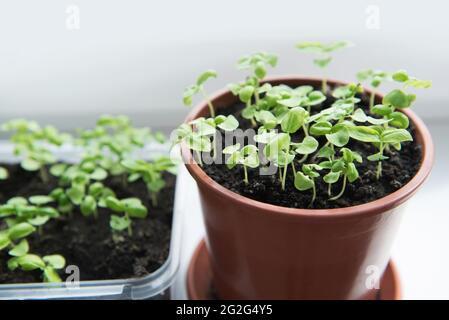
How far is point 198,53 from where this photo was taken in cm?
119

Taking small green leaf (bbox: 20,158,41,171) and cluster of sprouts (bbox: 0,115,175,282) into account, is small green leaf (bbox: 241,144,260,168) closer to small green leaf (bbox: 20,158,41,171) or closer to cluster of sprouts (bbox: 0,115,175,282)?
cluster of sprouts (bbox: 0,115,175,282)

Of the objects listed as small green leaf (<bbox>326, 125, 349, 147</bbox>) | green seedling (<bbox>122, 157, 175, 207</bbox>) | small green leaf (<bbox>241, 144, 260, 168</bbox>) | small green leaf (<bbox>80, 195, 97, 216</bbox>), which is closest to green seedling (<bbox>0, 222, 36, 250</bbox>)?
small green leaf (<bbox>80, 195, 97, 216</bbox>)

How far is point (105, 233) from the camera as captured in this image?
41.7 inches

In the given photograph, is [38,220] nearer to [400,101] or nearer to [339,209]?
[339,209]

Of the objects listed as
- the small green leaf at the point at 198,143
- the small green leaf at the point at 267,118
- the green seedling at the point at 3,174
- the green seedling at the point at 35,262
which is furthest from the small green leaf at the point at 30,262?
the small green leaf at the point at 267,118

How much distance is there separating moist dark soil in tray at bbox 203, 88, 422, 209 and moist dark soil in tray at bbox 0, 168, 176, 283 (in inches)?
9.5

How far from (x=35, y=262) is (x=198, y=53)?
21.7 inches

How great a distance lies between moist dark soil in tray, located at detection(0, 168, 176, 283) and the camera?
3.22 ft

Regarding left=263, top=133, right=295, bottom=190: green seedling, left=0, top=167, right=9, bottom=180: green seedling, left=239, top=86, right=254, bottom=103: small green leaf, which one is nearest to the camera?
left=263, top=133, right=295, bottom=190: green seedling

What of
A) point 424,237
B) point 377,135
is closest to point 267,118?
point 377,135

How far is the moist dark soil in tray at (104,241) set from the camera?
98cm

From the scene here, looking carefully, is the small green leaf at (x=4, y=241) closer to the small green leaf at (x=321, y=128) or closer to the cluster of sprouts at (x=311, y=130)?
the cluster of sprouts at (x=311, y=130)

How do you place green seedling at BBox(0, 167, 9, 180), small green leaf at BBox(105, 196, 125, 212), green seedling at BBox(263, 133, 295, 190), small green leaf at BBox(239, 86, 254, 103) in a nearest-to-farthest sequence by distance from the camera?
1. green seedling at BBox(263, 133, 295, 190)
2. small green leaf at BBox(239, 86, 254, 103)
3. small green leaf at BBox(105, 196, 125, 212)
4. green seedling at BBox(0, 167, 9, 180)

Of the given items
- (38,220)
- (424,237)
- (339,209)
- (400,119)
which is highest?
(400,119)
